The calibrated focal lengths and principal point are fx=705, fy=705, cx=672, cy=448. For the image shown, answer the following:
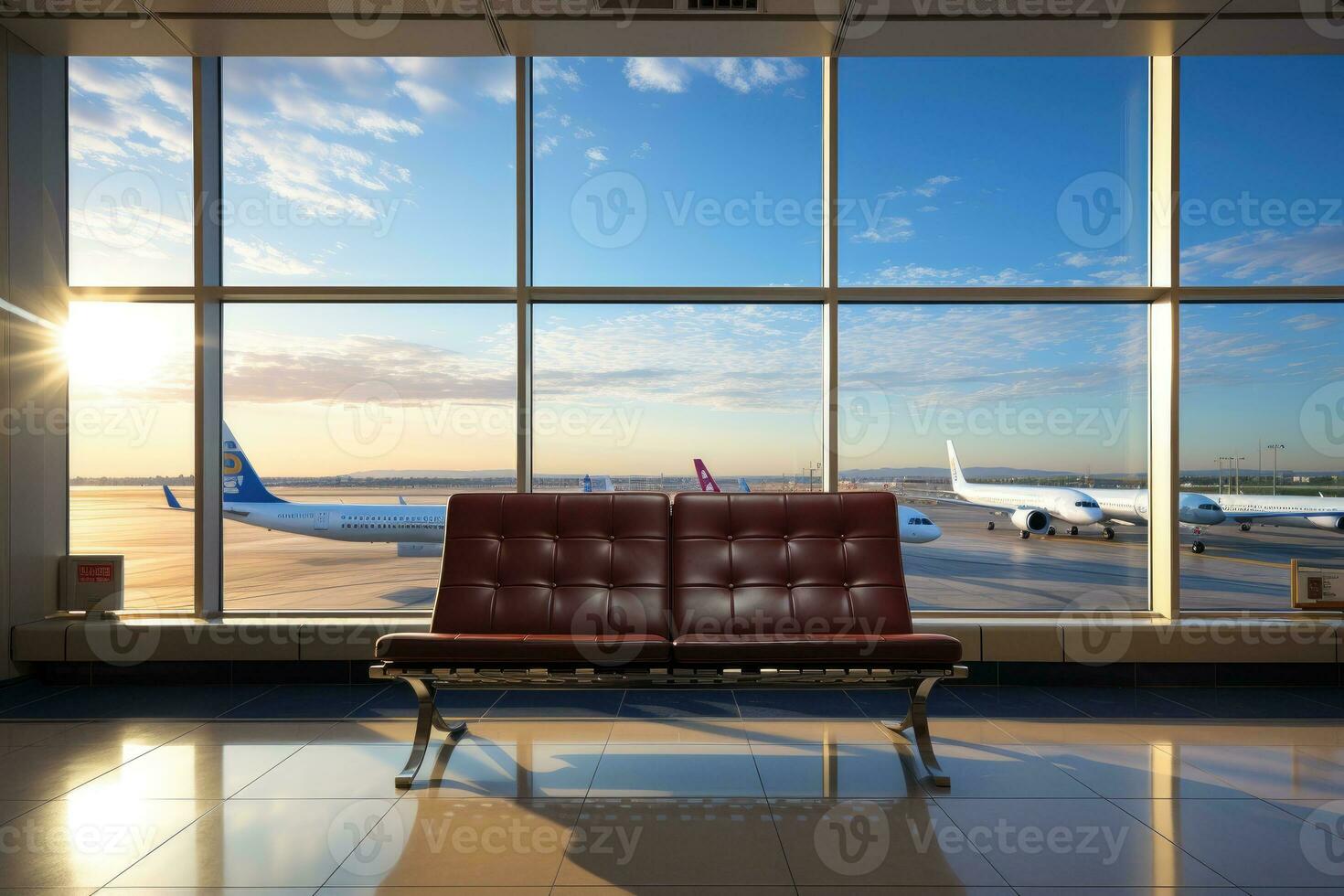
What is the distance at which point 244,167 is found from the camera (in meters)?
3.74

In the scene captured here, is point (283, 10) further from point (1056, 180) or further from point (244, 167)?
point (1056, 180)

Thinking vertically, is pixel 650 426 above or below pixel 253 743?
above

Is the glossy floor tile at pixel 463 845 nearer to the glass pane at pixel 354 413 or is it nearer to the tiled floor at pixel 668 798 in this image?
the tiled floor at pixel 668 798

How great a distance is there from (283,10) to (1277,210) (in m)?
4.98

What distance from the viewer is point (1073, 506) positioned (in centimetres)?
391

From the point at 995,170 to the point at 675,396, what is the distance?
2.11 meters

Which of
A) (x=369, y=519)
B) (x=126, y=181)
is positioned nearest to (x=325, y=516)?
(x=369, y=519)

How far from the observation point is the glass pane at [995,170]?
370cm

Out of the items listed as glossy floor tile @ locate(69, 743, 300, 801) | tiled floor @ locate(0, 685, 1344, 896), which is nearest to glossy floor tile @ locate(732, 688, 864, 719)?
tiled floor @ locate(0, 685, 1344, 896)

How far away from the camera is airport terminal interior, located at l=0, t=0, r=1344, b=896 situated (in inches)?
133

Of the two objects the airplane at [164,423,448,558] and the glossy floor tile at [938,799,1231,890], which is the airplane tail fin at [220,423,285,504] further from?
the glossy floor tile at [938,799,1231,890]

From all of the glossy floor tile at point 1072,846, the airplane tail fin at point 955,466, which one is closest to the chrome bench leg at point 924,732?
the glossy floor tile at point 1072,846

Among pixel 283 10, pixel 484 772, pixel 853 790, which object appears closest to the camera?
pixel 853 790

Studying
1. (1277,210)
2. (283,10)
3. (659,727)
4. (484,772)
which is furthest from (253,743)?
(1277,210)
